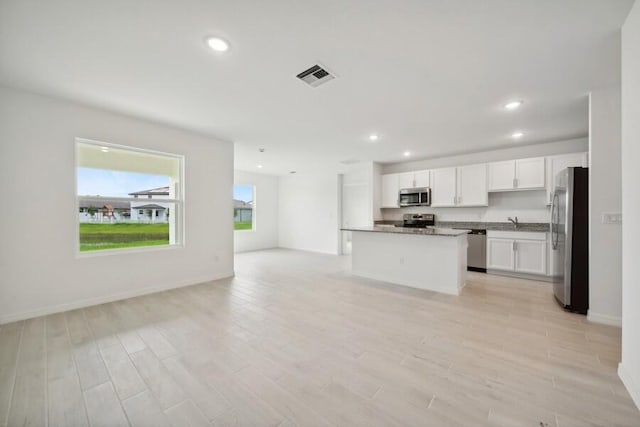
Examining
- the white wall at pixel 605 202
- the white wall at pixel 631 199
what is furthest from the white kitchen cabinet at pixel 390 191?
the white wall at pixel 631 199

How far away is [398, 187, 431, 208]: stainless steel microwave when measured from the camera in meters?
5.82

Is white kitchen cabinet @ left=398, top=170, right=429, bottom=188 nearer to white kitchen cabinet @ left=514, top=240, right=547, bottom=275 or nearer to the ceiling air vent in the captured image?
white kitchen cabinet @ left=514, top=240, right=547, bottom=275

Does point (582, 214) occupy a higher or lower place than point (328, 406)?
higher

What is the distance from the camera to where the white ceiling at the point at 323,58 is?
66.2 inches

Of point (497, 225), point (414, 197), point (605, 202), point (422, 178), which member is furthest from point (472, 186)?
point (605, 202)

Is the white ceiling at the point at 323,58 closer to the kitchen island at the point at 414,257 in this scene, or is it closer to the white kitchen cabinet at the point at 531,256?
the kitchen island at the point at 414,257

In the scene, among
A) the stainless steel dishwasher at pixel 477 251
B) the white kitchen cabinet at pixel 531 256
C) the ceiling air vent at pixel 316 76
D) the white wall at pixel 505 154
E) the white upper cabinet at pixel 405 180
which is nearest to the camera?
the ceiling air vent at pixel 316 76

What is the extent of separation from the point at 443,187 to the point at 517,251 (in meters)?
1.87

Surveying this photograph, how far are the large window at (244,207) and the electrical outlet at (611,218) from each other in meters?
7.62

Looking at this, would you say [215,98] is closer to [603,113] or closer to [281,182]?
[603,113]

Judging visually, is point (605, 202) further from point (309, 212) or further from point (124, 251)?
point (309, 212)

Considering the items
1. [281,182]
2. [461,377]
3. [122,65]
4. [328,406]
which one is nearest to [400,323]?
[461,377]

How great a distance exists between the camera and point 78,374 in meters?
1.86

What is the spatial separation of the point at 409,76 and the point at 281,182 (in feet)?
22.5
